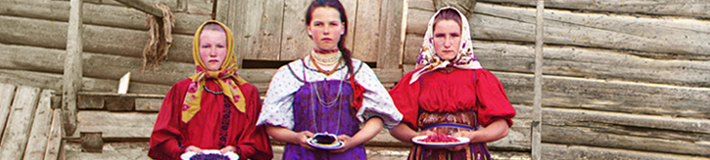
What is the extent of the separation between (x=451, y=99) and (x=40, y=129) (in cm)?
270

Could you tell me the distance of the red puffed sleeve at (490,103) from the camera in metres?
2.76

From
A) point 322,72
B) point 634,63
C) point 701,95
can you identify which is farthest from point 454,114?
point 701,95

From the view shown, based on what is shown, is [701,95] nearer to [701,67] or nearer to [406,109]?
[701,67]

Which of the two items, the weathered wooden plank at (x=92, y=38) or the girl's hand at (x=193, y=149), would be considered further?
the weathered wooden plank at (x=92, y=38)

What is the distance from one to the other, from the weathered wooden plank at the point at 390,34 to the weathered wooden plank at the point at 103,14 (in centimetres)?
147

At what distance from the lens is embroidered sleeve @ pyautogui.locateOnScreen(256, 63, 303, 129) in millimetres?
2646

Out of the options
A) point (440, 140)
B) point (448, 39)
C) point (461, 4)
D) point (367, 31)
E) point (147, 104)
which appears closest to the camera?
point (440, 140)

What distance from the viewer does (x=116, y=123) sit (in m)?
3.51

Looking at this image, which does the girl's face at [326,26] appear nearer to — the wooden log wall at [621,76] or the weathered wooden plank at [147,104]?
the weathered wooden plank at [147,104]

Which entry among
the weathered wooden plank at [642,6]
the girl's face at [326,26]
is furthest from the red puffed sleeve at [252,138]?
the weathered wooden plank at [642,6]

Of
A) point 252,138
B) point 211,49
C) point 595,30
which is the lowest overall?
point 252,138

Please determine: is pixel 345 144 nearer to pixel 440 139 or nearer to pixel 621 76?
pixel 440 139

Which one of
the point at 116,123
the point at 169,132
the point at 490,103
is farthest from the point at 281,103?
the point at 116,123

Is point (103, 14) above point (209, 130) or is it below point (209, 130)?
above
